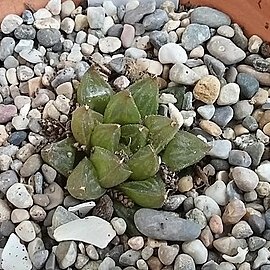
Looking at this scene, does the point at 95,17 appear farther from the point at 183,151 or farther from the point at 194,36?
the point at 183,151

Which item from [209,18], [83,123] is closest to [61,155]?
[83,123]

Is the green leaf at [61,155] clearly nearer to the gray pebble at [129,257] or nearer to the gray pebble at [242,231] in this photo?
the gray pebble at [129,257]

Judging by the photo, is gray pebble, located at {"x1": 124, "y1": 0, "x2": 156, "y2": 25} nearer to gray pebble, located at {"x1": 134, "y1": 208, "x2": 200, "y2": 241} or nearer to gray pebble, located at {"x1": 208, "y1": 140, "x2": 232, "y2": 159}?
gray pebble, located at {"x1": 208, "y1": 140, "x2": 232, "y2": 159}

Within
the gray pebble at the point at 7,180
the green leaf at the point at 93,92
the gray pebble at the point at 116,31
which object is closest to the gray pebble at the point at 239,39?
the gray pebble at the point at 116,31

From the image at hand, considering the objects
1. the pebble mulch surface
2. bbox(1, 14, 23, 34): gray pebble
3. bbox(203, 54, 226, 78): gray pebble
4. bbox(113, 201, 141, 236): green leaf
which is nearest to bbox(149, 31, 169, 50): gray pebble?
the pebble mulch surface

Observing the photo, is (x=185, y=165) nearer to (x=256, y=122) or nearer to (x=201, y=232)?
(x=201, y=232)
